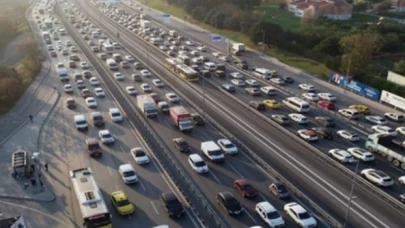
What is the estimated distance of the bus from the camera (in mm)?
32656

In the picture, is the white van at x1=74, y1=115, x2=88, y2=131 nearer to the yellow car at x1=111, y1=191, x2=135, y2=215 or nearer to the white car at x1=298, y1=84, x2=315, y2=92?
the yellow car at x1=111, y1=191, x2=135, y2=215

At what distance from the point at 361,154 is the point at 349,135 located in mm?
5958

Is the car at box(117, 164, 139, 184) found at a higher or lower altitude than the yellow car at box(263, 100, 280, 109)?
Result: lower

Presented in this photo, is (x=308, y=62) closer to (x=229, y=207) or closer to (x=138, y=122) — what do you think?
(x=138, y=122)

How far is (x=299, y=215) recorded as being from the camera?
34781mm

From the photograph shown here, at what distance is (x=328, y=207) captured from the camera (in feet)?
123

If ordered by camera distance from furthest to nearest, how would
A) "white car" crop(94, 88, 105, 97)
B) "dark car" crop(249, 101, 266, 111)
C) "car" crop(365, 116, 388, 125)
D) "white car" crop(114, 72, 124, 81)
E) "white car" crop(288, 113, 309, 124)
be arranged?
"white car" crop(114, 72, 124, 81), "white car" crop(94, 88, 105, 97), "dark car" crop(249, 101, 266, 111), "car" crop(365, 116, 388, 125), "white car" crop(288, 113, 309, 124)

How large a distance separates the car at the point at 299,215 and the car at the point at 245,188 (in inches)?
146

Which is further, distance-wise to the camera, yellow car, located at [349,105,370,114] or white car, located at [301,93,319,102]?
white car, located at [301,93,319,102]

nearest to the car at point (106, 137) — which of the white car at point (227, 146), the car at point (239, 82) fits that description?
the white car at point (227, 146)

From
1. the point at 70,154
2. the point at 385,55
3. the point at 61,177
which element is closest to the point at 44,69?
the point at 70,154

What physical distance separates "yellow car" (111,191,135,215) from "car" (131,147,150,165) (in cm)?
814

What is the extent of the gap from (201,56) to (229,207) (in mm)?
61373

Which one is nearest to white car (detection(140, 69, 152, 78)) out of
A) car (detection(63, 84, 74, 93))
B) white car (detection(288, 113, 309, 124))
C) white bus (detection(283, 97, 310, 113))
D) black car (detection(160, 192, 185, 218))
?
car (detection(63, 84, 74, 93))
